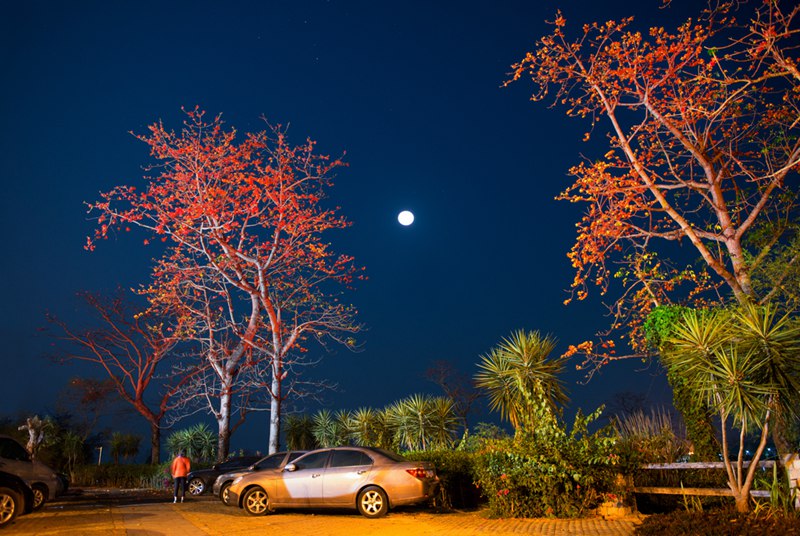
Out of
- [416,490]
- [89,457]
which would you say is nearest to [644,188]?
[416,490]

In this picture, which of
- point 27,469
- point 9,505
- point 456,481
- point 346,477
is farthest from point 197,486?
point 9,505

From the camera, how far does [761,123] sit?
1659 centimetres

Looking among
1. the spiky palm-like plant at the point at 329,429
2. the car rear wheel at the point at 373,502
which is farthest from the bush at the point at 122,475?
the car rear wheel at the point at 373,502

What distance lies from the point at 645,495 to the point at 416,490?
4.69 metres

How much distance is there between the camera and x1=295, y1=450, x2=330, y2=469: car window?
13.4m

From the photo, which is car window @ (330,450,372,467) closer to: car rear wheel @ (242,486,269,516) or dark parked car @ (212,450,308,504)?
car rear wheel @ (242,486,269,516)

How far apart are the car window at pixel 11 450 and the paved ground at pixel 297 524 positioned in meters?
1.25

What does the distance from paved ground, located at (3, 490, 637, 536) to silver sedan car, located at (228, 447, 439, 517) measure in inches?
12.0

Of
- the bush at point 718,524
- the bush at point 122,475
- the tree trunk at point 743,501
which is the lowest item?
the bush at point 718,524

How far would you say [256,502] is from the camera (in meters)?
13.5

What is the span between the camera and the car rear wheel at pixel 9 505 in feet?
35.8

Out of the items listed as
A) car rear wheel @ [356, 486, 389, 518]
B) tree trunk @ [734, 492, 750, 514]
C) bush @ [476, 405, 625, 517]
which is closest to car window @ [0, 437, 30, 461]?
car rear wheel @ [356, 486, 389, 518]

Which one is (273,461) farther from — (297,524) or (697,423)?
(697,423)

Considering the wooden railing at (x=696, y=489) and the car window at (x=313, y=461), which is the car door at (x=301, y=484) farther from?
the wooden railing at (x=696, y=489)
